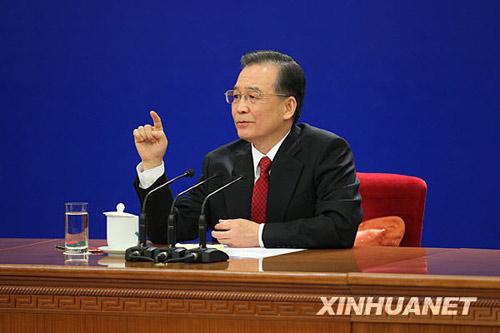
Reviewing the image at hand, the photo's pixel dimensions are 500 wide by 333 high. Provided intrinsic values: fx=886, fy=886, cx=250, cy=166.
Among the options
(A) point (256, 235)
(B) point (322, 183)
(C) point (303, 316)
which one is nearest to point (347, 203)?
(B) point (322, 183)

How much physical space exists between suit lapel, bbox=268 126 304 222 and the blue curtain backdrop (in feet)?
4.55

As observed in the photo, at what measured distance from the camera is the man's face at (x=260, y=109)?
2986mm

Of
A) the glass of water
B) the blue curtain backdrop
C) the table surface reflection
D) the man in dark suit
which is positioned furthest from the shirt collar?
the blue curtain backdrop

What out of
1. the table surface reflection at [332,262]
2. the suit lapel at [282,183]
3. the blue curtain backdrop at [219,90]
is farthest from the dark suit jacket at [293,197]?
the blue curtain backdrop at [219,90]

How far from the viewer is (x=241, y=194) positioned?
9.78 feet

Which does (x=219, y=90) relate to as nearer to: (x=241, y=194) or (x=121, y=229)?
(x=241, y=194)

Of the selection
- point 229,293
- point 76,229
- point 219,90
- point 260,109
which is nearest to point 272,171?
point 260,109

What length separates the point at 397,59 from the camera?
4.25m

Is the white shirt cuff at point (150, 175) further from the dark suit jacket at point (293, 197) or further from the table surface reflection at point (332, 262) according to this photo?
the table surface reflection at point (332, 262)

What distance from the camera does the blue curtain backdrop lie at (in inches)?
166

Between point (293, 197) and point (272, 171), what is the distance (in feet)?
0.38

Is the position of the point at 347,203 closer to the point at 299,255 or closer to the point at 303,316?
the point at 299,255

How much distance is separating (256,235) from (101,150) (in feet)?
6.58

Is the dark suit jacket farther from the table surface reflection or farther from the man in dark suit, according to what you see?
the table surface reflection
